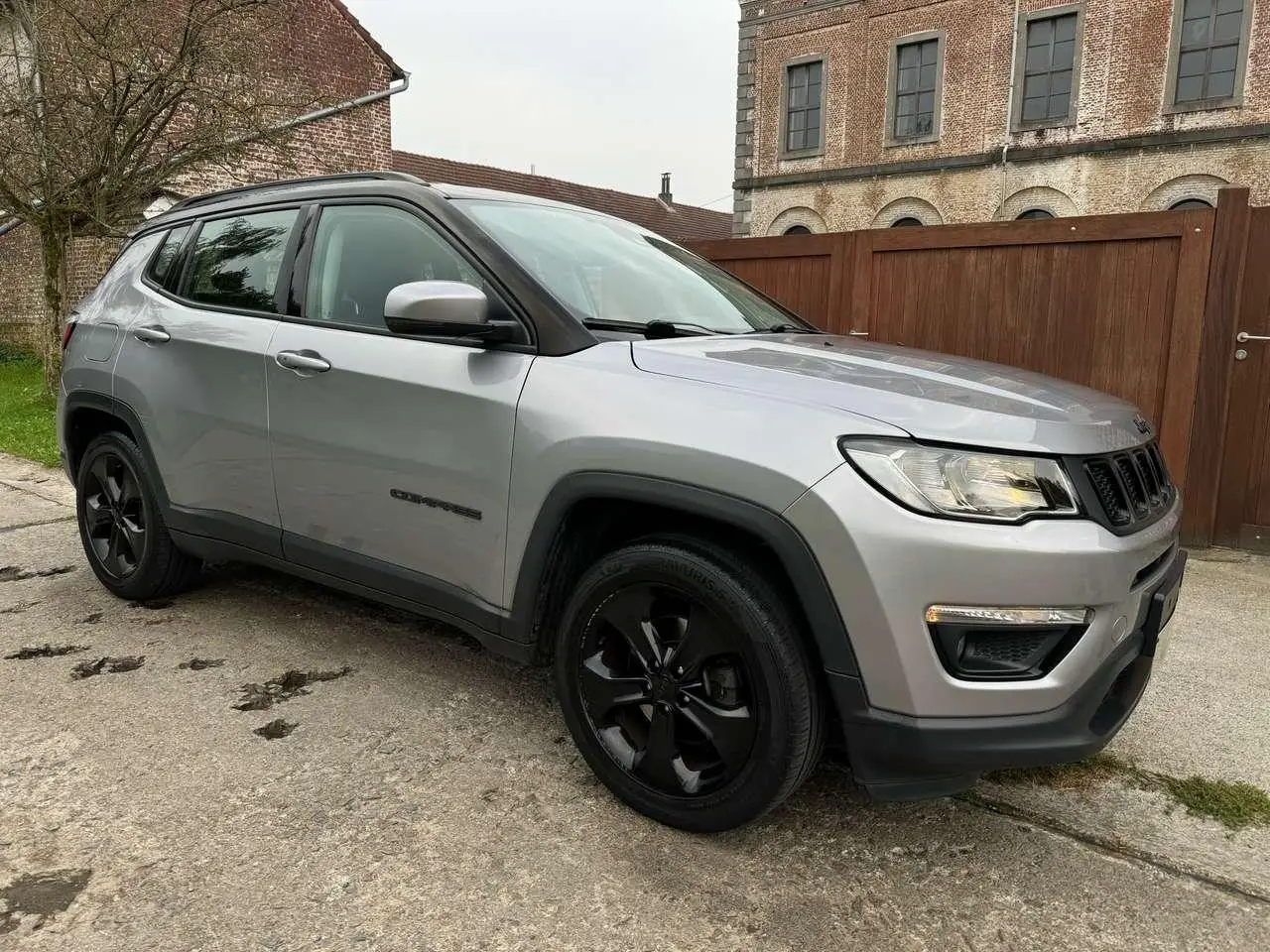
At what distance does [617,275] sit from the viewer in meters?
3.00

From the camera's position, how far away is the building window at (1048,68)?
20109 mm

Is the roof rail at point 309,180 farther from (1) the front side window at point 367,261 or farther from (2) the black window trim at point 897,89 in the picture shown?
(2) the black window trim at point 897,89

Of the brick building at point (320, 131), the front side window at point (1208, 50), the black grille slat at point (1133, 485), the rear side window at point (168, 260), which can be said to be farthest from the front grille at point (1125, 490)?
the front side window at point (1208, 50)

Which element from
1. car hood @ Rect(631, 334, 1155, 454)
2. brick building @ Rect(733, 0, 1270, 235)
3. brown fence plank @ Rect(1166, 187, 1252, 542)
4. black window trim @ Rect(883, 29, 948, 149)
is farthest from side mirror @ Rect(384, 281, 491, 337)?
black window trim @ Rect(883, 29, 948, 149)

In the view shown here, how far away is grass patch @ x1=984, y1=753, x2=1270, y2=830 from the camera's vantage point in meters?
2.48

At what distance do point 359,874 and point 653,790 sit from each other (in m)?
0.73

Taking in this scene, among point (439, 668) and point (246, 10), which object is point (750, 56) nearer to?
point (246, 10)

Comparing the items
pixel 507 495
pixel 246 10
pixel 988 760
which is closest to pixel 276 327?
pixel 507 495

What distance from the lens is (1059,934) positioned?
1971 millimetres

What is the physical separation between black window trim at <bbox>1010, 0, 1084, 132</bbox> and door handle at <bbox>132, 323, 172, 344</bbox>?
21417 millimetres

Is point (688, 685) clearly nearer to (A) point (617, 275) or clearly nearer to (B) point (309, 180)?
(A) point (617, 275)

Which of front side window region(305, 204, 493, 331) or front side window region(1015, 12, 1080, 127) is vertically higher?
front side window region(1015, 12, 1080, 127)

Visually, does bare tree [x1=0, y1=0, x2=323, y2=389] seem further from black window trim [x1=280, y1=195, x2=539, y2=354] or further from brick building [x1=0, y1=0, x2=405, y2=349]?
black window trim [x1=280, y1=195, x2=539, y2=354]

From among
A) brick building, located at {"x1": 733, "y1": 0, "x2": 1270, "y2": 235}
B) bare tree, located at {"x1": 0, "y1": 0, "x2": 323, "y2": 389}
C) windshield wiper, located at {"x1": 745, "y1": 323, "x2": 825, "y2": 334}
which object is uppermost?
brick building, located at {"x1": 733, "y1": 0, "x2": 1270, "y2": 235}
